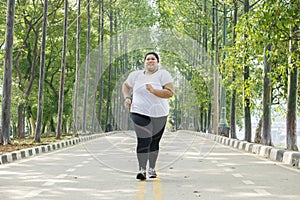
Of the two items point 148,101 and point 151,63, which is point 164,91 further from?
point 151,63

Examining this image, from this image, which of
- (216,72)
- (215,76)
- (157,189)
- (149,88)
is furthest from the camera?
(215,76)

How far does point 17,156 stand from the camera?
19.0 metres

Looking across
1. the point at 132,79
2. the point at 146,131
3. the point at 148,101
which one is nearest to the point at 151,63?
the point at 132,79

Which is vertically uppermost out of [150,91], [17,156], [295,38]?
[295,38]

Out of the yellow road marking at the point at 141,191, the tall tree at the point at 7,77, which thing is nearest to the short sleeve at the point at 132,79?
the yellow road marking at the point at 141,191

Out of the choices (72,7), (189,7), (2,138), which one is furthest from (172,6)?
(2,138)

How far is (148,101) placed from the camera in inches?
437

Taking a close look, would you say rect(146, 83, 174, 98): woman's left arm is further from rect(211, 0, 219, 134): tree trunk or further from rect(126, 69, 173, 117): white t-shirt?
rect(211, 0, 219, 134): tree trunk

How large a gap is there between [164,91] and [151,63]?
544 mm

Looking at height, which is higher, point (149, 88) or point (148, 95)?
point (149, 88)

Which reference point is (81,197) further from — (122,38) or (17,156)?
(122,38)

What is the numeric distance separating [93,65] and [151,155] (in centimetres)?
5316

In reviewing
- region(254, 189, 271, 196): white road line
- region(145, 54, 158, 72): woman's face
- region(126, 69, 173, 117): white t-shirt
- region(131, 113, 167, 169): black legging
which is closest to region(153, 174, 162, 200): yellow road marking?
region(131, 113, 167, 169): black legging

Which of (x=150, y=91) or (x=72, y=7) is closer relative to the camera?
(x=150, y=91)
